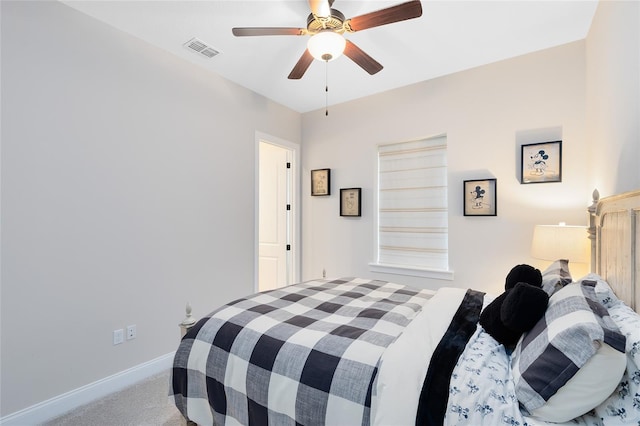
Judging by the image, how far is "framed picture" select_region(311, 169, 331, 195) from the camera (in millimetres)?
3971

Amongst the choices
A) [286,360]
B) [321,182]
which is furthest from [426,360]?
[321,182]

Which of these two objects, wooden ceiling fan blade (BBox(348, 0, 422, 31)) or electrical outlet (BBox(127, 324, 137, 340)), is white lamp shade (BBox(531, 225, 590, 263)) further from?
electrical outlet (BBox(127, 324, 137, 340))

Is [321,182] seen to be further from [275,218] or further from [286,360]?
[286,360]

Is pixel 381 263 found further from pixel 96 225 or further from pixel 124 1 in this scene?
pixel 124 1

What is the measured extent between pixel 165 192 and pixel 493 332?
2.66m

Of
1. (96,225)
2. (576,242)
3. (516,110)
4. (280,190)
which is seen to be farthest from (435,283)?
(96,225)

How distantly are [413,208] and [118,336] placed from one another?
10.1ft

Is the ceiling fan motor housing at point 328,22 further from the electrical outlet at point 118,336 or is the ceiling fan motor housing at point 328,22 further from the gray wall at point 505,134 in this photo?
the electrical outlet at point 118,336

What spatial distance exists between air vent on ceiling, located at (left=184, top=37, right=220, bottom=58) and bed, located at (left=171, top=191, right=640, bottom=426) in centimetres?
220

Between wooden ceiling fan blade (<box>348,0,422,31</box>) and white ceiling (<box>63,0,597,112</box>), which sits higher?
white ceiling (<box>63,0,597,112</box>)

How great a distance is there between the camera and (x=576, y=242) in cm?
218

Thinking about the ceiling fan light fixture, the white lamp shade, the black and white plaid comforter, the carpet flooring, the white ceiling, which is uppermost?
the white ceiling

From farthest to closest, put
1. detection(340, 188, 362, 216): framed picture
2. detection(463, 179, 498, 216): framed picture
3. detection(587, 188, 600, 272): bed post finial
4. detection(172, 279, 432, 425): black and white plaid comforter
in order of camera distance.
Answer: detection(340, 188, 362, 216): framed picture, detection(463, 179, 498, 216): framed picture, detection(587, 188, 600, 272): bed post finial, detection(172, 279, 432, 425): black and white plaid comforter

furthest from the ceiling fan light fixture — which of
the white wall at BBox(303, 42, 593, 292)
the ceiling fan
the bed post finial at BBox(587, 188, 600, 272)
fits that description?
the bed post finial at BBox(587, 188, 600, 272)
